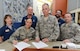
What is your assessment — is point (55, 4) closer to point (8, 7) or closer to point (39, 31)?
point (8, 7)

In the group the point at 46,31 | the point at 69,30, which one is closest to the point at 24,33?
the point at 46,31

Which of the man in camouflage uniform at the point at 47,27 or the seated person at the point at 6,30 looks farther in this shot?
the seated person at the point at 6,30

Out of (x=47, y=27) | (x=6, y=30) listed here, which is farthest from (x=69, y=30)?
(x=6, y=30)

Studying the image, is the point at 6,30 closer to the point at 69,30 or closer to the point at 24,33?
the point at 24,33

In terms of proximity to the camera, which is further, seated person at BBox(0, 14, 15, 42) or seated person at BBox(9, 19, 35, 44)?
seated person at BBox(0, 14, 15, 42)

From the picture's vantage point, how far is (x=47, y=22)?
2729 millimetres

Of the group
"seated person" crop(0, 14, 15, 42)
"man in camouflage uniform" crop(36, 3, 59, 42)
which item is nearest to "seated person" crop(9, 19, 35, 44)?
"man in camouflage uniform" crop(36, 3, 59, 42)

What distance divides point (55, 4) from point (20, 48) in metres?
4.68

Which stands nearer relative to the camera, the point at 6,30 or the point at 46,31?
the point at 46,31

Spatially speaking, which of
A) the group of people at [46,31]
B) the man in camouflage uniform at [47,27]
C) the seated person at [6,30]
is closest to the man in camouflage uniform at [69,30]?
the group of people at [46,31]

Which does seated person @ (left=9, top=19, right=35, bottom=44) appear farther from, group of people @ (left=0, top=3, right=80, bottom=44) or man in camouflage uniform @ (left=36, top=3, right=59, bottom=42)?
man in camouflage uniform @ (left=36, top=3, right=59, bottom=42)

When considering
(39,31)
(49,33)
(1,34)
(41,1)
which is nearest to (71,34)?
(49,33)

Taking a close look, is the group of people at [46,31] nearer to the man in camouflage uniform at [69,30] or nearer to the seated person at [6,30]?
the man in camouflage uniform at [69,30]

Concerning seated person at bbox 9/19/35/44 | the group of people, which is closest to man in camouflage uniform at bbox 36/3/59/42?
the group of people
